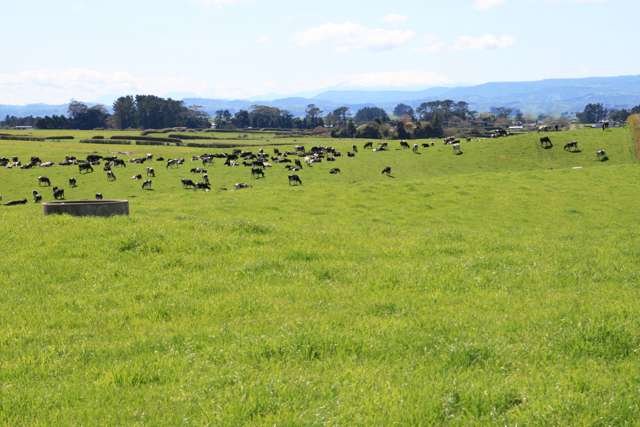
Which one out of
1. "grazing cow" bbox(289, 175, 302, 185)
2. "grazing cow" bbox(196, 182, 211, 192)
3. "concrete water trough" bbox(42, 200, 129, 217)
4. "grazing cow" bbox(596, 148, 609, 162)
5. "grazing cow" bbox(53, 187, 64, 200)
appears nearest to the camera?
"concrete water trough" bbox(42, 200, 129, 217)

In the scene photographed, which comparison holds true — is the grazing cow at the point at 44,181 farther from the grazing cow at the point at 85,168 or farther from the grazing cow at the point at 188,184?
the grazing cow at the point at 188,184

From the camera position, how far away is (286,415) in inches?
274

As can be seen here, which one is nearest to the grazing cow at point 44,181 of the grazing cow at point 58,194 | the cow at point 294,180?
the grazing cow at point 58,194

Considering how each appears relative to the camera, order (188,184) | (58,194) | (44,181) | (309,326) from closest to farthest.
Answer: (309,326) → (58,194) → (188,184) → (44,181)

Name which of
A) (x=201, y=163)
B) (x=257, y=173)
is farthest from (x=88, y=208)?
(x=201, y=163)

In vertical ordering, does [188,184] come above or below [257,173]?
below

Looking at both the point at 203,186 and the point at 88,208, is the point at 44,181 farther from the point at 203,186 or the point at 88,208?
the point at 88,208

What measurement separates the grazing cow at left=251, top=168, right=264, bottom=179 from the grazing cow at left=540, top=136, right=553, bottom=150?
37534mm

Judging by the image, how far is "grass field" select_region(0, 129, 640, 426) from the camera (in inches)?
285

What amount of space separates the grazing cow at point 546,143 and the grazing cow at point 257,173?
123ft

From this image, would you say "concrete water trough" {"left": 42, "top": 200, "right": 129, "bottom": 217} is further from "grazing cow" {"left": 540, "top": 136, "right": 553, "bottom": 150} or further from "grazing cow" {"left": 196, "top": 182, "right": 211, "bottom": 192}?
"grazing cow" {"left": 540, "top": 136, "right": 553, "bottom": 150}

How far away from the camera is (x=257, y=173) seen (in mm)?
70188

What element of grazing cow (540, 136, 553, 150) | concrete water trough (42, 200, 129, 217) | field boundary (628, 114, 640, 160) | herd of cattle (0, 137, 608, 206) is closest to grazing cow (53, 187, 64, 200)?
herd of cattle (0, 137, 608, 206)

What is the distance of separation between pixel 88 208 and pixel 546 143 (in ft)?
238
